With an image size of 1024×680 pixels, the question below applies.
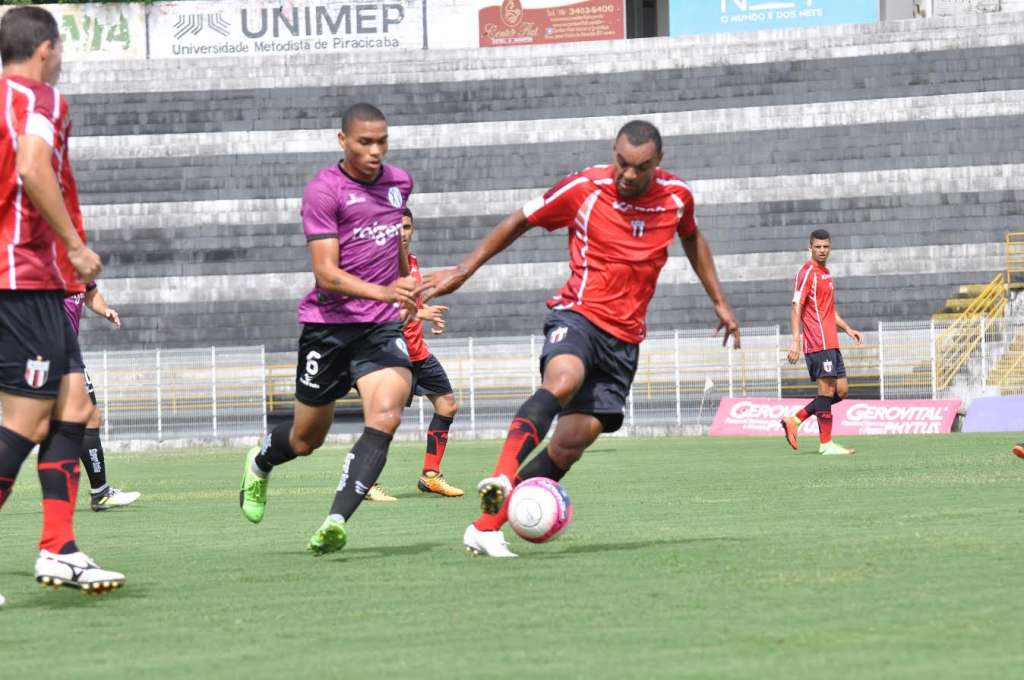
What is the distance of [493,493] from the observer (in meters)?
6.95

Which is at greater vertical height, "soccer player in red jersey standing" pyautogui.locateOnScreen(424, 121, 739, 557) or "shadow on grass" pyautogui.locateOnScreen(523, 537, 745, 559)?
"soccer player in red jersey standing" pyautogui.locateOnScreen(424, 121, 739, 557)

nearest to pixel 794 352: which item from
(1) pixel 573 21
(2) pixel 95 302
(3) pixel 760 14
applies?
(2) pixel 95 302

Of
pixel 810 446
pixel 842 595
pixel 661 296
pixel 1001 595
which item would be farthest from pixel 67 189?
pixel 661 296

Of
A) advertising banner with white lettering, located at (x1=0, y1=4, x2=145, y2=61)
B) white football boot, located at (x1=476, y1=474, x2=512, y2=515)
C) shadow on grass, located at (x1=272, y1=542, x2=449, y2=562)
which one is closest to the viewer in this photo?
white football boot, located at (x1=476, y1=474, x2=512, y2=515)

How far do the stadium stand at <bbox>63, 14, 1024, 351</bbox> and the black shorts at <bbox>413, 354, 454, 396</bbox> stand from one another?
20.1 m

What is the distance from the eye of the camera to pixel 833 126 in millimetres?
37438

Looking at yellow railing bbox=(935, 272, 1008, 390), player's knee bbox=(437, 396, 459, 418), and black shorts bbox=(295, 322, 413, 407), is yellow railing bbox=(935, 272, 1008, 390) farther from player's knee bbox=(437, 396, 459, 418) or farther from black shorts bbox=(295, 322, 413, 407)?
black shorts bbox=(295, 322, 413, 407)

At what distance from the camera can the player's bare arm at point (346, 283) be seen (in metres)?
7.48

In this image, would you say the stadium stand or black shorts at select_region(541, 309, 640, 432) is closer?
black shorts at select_region(541, 309, 640, 432)

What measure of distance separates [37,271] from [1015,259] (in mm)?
29000

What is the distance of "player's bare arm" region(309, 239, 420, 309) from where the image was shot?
748 cm

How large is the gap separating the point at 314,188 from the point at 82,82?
35.1 meters

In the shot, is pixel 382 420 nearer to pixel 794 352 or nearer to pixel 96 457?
pixel 96 457

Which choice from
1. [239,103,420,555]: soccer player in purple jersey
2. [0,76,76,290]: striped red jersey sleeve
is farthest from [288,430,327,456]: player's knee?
[0,76,76,290]: striped red jersey sleeve
